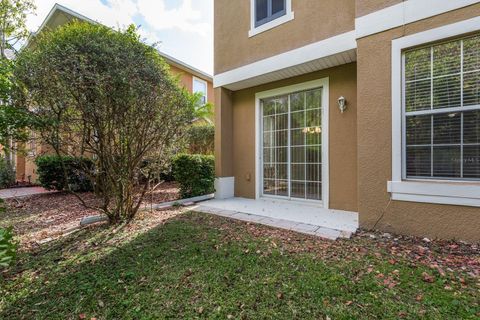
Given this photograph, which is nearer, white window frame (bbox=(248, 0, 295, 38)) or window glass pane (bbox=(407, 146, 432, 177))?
window glass pane (bbox=(407, 146, 432, 177))

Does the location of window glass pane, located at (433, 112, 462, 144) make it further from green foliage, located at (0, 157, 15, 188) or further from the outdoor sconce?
green foliage, located at (0, 157, 15, 188)

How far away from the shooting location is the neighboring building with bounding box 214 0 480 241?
3.67m

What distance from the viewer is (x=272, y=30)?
6.28m

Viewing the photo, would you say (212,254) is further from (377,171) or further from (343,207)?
(343,207)

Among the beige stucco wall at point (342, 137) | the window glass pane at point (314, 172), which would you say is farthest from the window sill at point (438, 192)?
the window glass pane at point (314, 172)

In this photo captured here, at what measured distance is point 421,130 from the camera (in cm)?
396

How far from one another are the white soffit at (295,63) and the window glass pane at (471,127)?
2421 millimetres

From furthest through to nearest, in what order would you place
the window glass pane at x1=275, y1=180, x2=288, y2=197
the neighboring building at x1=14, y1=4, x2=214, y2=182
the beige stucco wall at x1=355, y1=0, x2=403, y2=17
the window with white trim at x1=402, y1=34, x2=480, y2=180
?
1. the neighboring building at x1=14, y1=4, x2=214, y2=182
2. the window glass pane at x1=275, y1=180, x2=288, y2=197
3. the beige stucco wall at x1=355, y1=0, x2=403, y2=17
4. the window with white trim at x1=402, y1=34, x2=480, y2=180

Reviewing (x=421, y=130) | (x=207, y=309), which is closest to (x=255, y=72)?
(x=421, y=130)

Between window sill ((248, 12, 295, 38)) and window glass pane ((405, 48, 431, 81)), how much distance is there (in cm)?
310

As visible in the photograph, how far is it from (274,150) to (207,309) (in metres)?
5.24

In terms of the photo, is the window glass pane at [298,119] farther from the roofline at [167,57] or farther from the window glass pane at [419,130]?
the roofline at [167,57]

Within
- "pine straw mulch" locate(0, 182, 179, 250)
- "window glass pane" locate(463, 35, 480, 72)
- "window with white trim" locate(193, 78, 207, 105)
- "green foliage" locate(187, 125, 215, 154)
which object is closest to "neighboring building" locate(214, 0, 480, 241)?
"window glass pane" locate(463, 35, 480, 72)

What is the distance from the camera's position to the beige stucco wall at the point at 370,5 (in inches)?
163
